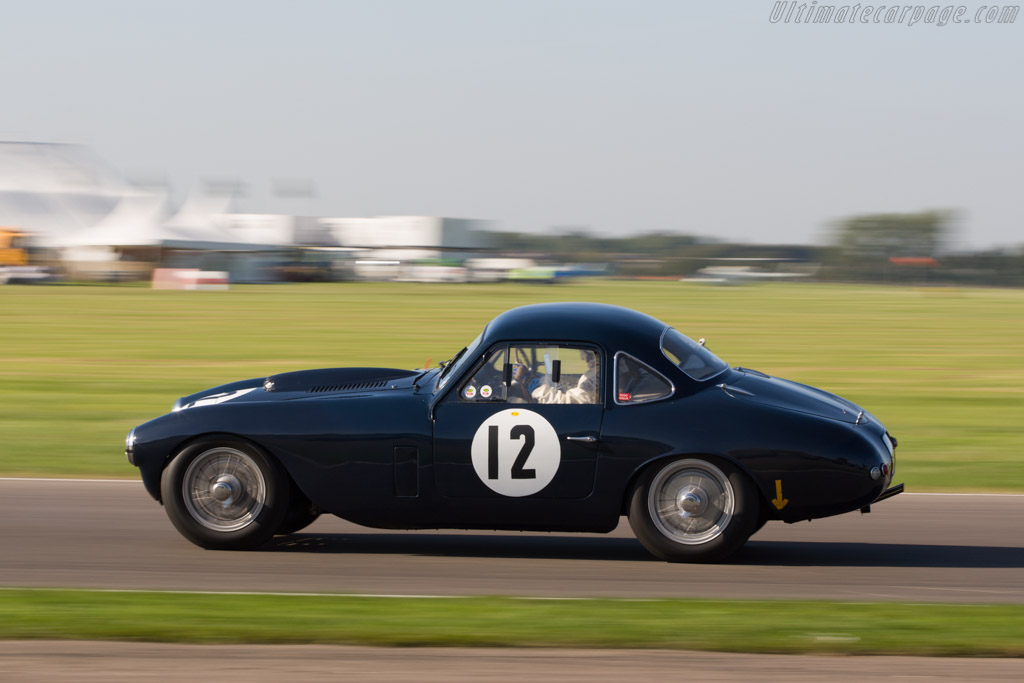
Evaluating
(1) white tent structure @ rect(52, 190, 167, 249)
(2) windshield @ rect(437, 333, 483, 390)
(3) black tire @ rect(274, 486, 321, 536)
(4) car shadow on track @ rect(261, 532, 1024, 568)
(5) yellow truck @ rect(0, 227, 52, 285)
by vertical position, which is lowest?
A: (4) car shadow on track @ rect(261, 532, 1024, 568)

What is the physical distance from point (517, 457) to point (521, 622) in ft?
4.22

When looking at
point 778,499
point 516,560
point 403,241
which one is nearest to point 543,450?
point 516,560

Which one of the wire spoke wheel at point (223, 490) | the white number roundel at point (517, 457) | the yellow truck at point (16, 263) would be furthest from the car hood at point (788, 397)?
the yellow truck at point (16, 263)

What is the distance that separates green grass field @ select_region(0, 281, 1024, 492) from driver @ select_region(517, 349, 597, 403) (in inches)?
163

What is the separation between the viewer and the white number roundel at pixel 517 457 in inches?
251

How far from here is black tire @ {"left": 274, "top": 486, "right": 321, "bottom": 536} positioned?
6.73m

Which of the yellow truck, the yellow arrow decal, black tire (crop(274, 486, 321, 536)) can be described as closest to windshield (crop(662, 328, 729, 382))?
the yellow arrow decal

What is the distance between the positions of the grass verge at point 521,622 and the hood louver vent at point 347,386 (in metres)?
1.59

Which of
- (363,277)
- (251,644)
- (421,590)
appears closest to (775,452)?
(421,590)

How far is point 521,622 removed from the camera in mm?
5262

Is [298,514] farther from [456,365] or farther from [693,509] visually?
[693,509]

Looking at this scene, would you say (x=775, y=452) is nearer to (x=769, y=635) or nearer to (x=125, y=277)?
(x=769, y=635)

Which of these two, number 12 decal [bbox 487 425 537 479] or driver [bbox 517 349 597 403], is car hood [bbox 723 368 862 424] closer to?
driver [bbox 517 349 597 403]

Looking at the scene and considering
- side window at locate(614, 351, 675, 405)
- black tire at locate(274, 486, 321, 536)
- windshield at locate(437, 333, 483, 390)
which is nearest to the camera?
side window at locate(614, 351, 675, 405)
